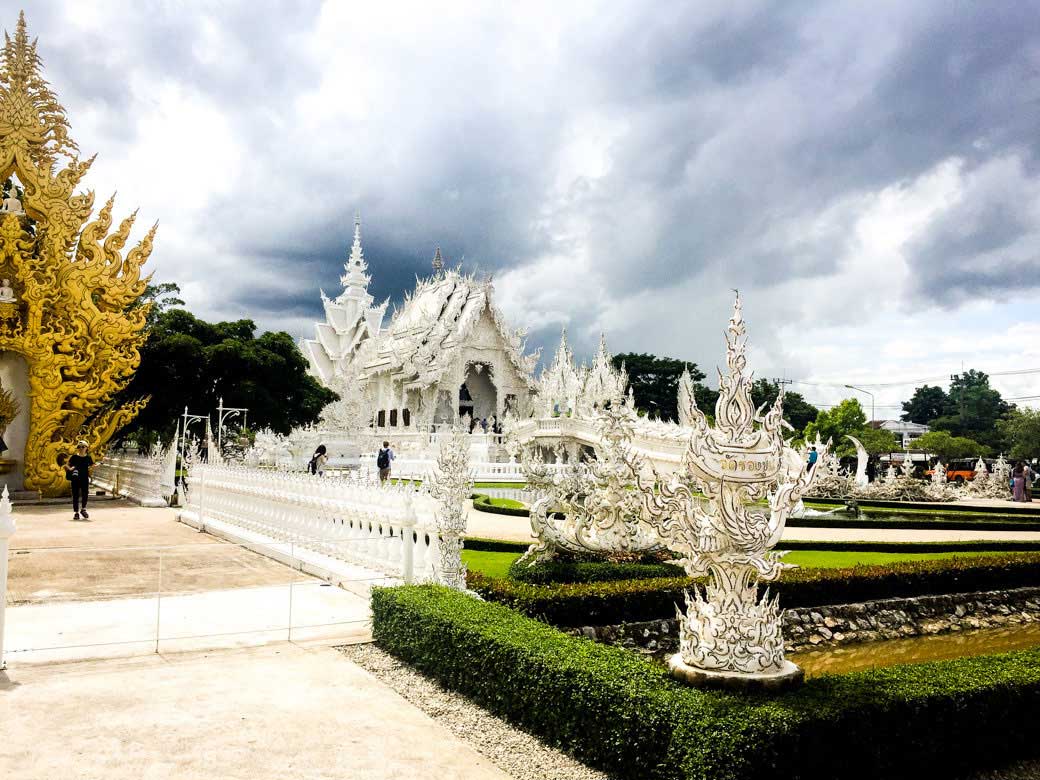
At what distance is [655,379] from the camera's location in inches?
2554

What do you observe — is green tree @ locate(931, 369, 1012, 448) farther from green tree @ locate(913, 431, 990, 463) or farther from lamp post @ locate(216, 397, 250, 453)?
lamp post @ locate(216, 397, 250, 453)

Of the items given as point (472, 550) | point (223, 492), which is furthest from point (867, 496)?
point (223, 492)

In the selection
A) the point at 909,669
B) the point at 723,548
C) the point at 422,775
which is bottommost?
the point at 422,775

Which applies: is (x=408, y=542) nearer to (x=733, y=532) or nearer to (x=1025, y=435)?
(x=733, y=532)

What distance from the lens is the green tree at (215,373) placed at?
2491 centimetres

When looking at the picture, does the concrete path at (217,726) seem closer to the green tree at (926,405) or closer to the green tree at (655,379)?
the green tree at (655,379)

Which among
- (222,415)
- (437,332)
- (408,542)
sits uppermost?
(437,332)

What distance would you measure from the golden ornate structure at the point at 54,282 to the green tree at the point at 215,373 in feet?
16.1

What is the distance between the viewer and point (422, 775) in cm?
422

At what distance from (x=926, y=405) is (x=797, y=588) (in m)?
94.9

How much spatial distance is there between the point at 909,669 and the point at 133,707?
16.4ft

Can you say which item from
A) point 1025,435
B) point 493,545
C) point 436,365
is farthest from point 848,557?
point 1025,435

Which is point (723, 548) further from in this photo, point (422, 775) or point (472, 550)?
point (472, 550)

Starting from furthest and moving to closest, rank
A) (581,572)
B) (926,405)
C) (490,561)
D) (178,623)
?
(926,405), (490,561), (581,572), (178,623)
